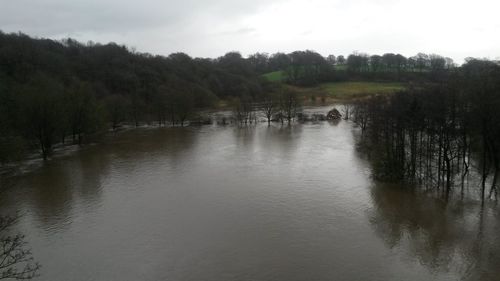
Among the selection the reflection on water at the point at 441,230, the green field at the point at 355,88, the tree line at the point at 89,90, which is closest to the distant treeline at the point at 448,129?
the reflection on water at the point at 441,230

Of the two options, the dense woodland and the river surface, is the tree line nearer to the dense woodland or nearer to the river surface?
the dense woodland

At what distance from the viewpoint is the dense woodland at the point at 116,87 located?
47.4 m

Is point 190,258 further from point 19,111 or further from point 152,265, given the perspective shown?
point 19,111

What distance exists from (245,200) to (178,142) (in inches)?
1122

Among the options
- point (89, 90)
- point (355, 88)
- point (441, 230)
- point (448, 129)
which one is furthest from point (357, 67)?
point (441, 230)

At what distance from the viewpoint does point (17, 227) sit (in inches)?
989

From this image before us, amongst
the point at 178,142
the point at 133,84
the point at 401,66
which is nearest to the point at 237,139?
the point at 178,142

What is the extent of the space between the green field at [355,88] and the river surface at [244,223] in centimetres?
7406

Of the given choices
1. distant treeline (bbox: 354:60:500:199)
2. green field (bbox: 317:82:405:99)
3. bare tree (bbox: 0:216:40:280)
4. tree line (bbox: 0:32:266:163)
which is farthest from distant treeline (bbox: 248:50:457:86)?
bare tree (bbox: 0:216:40:280)

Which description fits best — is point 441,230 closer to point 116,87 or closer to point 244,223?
point 244,223

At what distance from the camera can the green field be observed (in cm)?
11188

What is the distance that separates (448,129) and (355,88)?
3769 inches

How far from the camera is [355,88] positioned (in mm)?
122188

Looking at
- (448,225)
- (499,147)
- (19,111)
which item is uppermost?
(19,111)
